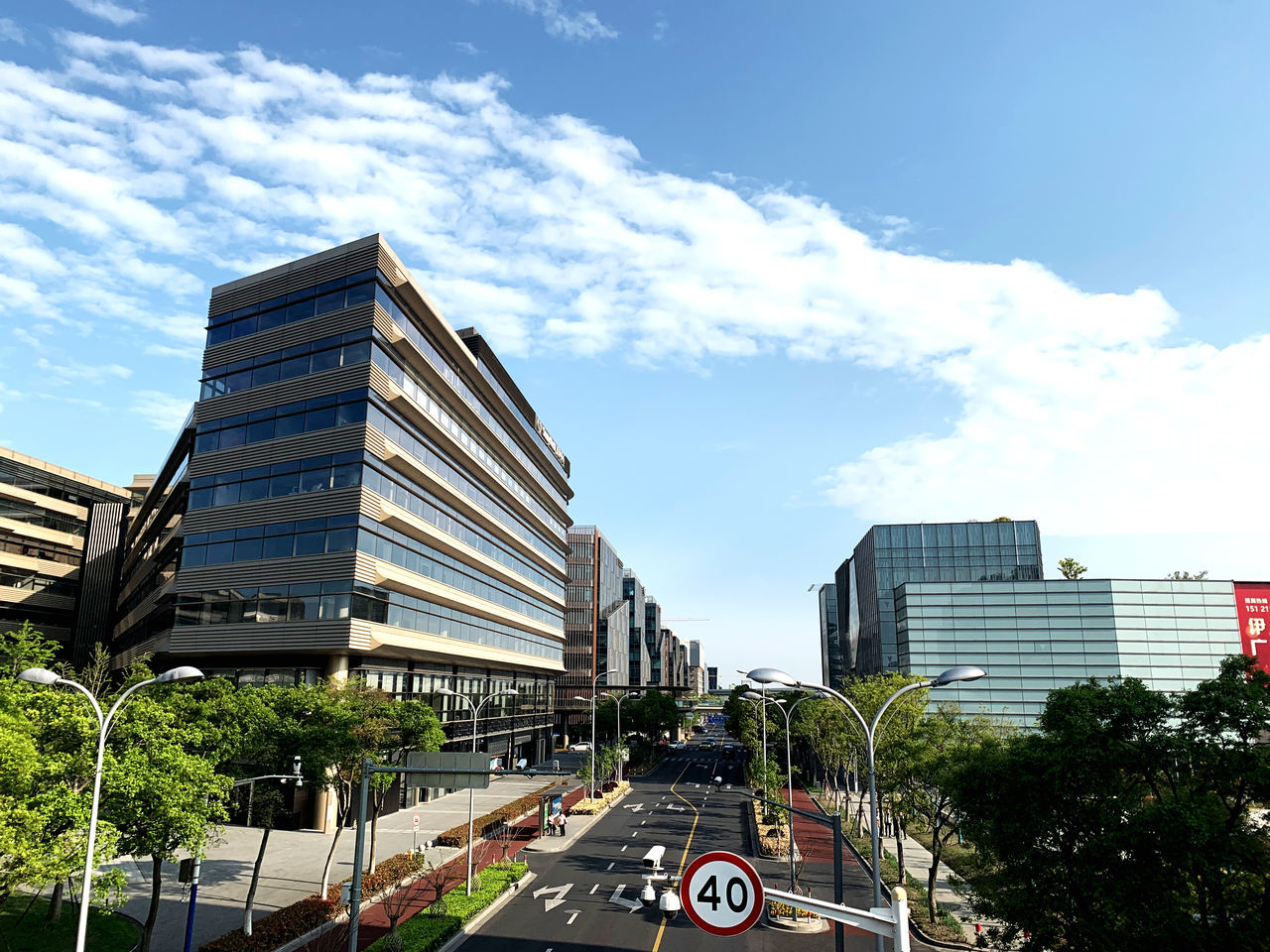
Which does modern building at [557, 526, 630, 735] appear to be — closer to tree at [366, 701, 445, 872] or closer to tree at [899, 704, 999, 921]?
tree at [366, 701, 445, 872]

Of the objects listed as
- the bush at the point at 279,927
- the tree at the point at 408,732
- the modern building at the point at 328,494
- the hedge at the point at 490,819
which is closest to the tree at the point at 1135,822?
the bush at the point at 279,927

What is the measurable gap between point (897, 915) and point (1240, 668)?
17.4m

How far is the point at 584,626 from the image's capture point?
14312 cm

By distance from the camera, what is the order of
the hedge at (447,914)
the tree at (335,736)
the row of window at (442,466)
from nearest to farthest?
the hedge at (447,914), the tree at (335,736), the row of window at (442,466)

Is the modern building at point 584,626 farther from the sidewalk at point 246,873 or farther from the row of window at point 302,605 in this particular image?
the row of window at point 302,605

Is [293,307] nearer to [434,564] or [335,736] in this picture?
[434,564]

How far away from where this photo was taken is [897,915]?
745 cm

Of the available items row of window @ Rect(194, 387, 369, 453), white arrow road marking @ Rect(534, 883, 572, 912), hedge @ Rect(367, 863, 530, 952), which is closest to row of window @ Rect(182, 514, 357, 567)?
row of window @ Rect(194, 387, 369, 453)

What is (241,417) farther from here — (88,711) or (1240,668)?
(1240,668)

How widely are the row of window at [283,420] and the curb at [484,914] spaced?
29.9m

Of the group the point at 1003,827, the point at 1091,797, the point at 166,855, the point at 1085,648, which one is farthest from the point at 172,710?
the point at 1085,648

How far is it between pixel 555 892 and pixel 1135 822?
28090 mm

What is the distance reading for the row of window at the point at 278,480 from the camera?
5199 centimetres

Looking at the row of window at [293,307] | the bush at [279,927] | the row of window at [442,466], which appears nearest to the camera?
the bush at [279,927]
